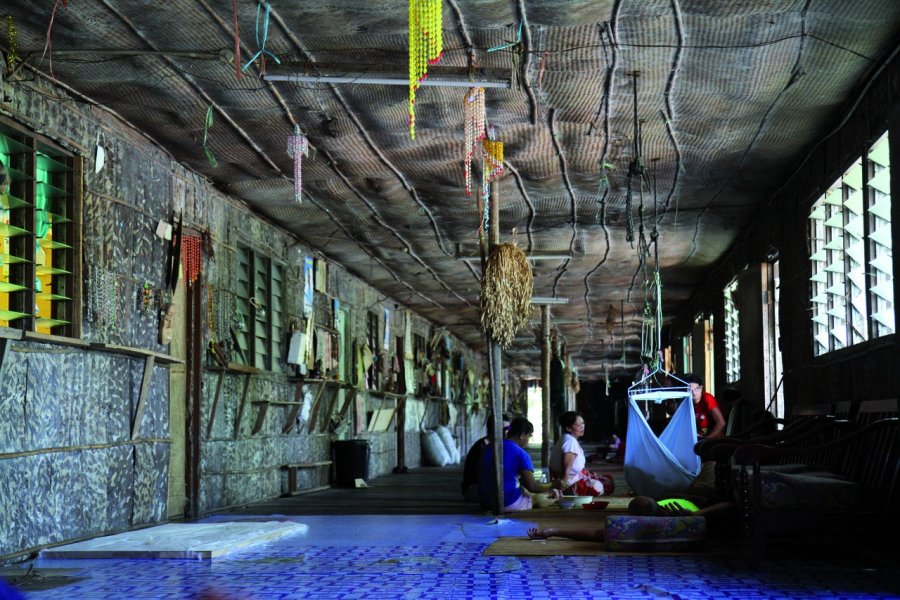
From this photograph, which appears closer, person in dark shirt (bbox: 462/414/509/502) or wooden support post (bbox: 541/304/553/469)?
person in dark shirt (bbox: 462/414/509/502)

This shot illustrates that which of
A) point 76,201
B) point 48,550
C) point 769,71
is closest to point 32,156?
point 76,201

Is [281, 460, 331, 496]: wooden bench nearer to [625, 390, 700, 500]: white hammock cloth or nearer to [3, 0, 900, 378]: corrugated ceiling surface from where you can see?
[3, 0, 900, 378]: corrugated ceiling surface

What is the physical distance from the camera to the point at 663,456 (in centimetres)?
778

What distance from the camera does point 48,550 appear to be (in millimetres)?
6062

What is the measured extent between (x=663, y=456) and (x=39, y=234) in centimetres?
483

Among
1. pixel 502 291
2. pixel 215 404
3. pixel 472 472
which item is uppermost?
pixel 502 291

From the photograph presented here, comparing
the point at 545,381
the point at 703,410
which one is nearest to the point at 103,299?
the point at 703,410

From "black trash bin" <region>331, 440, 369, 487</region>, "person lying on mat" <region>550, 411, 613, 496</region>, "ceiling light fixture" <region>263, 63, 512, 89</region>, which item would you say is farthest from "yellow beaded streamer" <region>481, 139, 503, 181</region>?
"black trash bin" <region>331, 440, 369, 487</region>

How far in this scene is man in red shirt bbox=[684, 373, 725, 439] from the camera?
8.66 meters

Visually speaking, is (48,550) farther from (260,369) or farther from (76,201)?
(260,369)

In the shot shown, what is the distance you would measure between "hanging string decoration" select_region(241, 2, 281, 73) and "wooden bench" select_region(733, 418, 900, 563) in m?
3.46

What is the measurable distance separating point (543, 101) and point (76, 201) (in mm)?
3304

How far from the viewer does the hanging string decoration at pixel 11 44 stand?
5.59 m

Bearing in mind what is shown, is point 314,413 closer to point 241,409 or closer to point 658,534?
point 241,409
